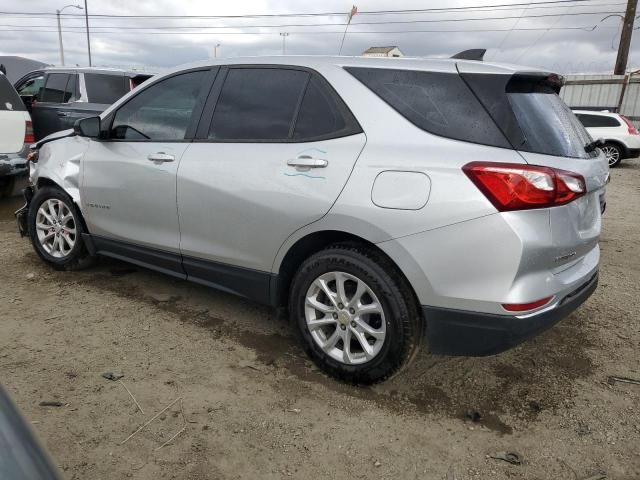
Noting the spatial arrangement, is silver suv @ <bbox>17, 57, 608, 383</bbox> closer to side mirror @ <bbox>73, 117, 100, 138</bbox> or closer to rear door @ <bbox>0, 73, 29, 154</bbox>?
side mirror @ <bbox>73, 117, 100, 138</bbox>

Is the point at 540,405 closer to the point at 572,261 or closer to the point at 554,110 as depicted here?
the point at 572,261

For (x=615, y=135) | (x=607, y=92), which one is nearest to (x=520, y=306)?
(x=615, y=135)

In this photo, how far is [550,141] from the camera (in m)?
2.51

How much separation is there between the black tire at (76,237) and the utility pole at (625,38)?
23.2 m

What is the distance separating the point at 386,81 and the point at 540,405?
1.87 m

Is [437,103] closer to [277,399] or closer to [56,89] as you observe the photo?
[277,399]

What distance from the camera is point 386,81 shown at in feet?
8.87

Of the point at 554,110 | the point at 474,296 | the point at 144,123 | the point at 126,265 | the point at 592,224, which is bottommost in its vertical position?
the point at 126,265

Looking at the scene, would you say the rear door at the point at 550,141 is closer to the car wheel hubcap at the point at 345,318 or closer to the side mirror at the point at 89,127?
the car wheel hubcap at the point at 345,318

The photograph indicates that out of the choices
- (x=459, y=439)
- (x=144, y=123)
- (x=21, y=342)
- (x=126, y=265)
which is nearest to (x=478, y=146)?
(x=459, y=439)

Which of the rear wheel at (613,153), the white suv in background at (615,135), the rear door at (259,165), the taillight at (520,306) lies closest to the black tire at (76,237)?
the rear door at (259,165)

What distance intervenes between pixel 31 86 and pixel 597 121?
1347 cm

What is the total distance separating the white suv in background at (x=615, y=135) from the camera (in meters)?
13.5

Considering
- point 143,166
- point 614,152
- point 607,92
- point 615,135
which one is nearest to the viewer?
point 143,166
